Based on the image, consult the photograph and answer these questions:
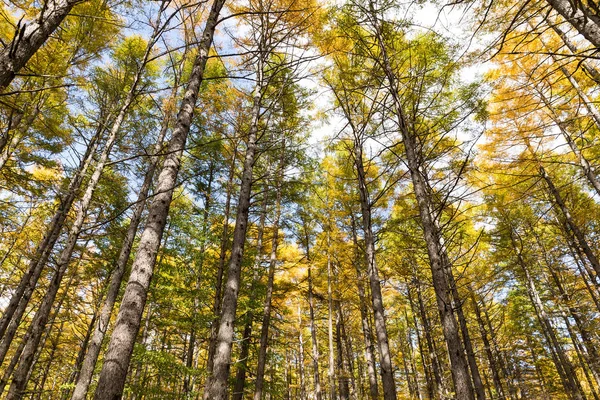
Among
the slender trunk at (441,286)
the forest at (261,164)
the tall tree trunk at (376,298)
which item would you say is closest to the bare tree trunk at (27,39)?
the forest at (261,164)

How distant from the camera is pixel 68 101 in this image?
9242 millimetres

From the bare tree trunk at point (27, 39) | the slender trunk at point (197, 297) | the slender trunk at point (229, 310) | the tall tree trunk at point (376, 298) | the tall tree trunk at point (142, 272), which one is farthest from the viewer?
the slender trunk at point (197, 297)

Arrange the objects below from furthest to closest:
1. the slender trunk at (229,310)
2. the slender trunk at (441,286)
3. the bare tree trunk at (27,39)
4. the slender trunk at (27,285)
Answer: the slender trunk at (27,285)
the slender trunk at (229,310)
the slender trunk at (441,286)
the bare tree trunk at (27,39)

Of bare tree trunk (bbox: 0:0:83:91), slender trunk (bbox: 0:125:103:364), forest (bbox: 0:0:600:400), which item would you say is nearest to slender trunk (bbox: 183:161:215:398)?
forest (bbox: 0:0:600:400)

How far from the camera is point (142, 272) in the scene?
2850 mm

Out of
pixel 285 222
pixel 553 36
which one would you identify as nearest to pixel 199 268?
pixel 285 222

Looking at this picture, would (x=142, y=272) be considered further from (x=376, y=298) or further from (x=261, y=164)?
(x=261, y=164)

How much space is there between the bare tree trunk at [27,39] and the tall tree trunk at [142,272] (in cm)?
128

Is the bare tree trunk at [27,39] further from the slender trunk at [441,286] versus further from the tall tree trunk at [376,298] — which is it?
the tall tree trunk at [376,298]

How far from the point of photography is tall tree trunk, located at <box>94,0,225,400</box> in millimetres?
2403

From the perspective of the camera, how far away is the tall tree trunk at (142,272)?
240 centimetres

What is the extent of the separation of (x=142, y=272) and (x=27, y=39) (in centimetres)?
226

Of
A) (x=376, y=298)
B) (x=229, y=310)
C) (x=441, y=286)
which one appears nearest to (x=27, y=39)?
(x=229, y=310)

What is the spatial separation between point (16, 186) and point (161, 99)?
5274 millimetres
